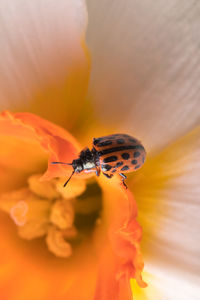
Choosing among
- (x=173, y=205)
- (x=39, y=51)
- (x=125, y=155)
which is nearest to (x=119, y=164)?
(x=125, y=155)

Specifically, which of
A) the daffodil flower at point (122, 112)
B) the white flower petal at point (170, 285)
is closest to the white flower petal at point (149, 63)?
the daffodil flower at point (122, 112)

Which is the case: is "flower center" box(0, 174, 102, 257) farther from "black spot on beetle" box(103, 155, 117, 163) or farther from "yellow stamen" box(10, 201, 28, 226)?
"black spot on beetle" box(103, 155, 117, 163)

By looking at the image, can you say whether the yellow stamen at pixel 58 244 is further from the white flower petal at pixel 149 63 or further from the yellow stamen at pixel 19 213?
the white flower petal at pixel 149 63

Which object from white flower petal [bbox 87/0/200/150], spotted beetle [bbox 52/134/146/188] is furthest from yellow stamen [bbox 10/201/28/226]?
white flower petal [bbox 87/0/200/150]

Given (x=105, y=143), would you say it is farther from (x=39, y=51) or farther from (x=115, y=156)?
(x=39, y=51)

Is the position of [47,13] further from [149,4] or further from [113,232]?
[113,232]

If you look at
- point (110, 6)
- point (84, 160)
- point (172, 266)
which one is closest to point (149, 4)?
point (110, 6)

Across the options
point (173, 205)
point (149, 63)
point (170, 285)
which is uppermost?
point (149, 63)
